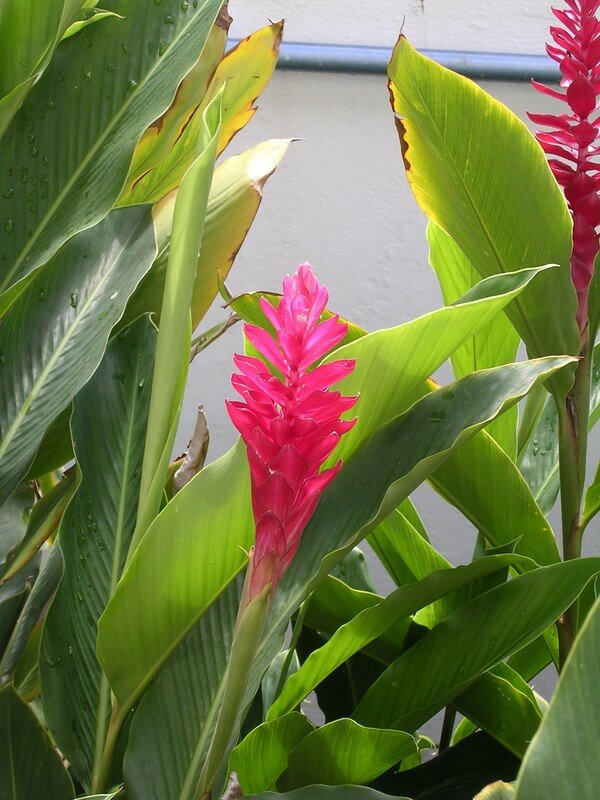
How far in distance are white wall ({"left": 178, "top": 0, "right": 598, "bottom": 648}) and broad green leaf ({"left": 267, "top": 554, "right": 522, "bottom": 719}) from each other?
1358 millimetres

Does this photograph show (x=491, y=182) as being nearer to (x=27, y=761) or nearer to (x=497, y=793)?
(x=497, y=793)

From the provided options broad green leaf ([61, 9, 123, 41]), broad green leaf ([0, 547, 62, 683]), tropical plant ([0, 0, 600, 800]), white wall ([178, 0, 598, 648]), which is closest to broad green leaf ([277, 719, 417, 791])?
tropical plant ([0, 0, 600, 800])

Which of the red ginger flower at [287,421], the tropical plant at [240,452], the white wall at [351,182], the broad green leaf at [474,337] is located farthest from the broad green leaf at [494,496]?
the white wall at [351,182]

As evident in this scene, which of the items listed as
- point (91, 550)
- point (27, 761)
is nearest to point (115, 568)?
point (91, 550)

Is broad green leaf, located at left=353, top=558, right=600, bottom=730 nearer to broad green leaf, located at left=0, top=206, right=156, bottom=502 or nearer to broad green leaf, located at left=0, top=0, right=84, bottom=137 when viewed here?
broad green leaf, located at left=0, top=206, right=156, bottom=502

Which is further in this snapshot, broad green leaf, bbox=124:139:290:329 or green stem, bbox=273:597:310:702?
broad green leaf, bbox=124:139:290:329

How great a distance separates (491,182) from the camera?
500mm

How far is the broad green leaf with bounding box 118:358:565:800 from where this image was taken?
41 centimetres

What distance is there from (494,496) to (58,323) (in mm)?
314

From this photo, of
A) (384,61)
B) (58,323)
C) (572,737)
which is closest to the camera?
(572,737)

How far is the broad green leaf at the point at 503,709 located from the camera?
0.53 m

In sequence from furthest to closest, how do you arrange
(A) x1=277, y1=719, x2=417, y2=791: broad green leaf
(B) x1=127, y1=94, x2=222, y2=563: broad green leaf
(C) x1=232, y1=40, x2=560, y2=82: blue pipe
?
(C) x1=232, y1=40, x2=560, y2=82: blue pipe → (A) x1=277, y1=719, x2=417, y2=791: broad green leaf → (B) x1=127, y1=94, x2=222, y2=563: broad green leaf

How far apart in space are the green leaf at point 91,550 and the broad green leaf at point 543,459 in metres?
0.34

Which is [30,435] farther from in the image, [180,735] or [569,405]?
[569,405]
